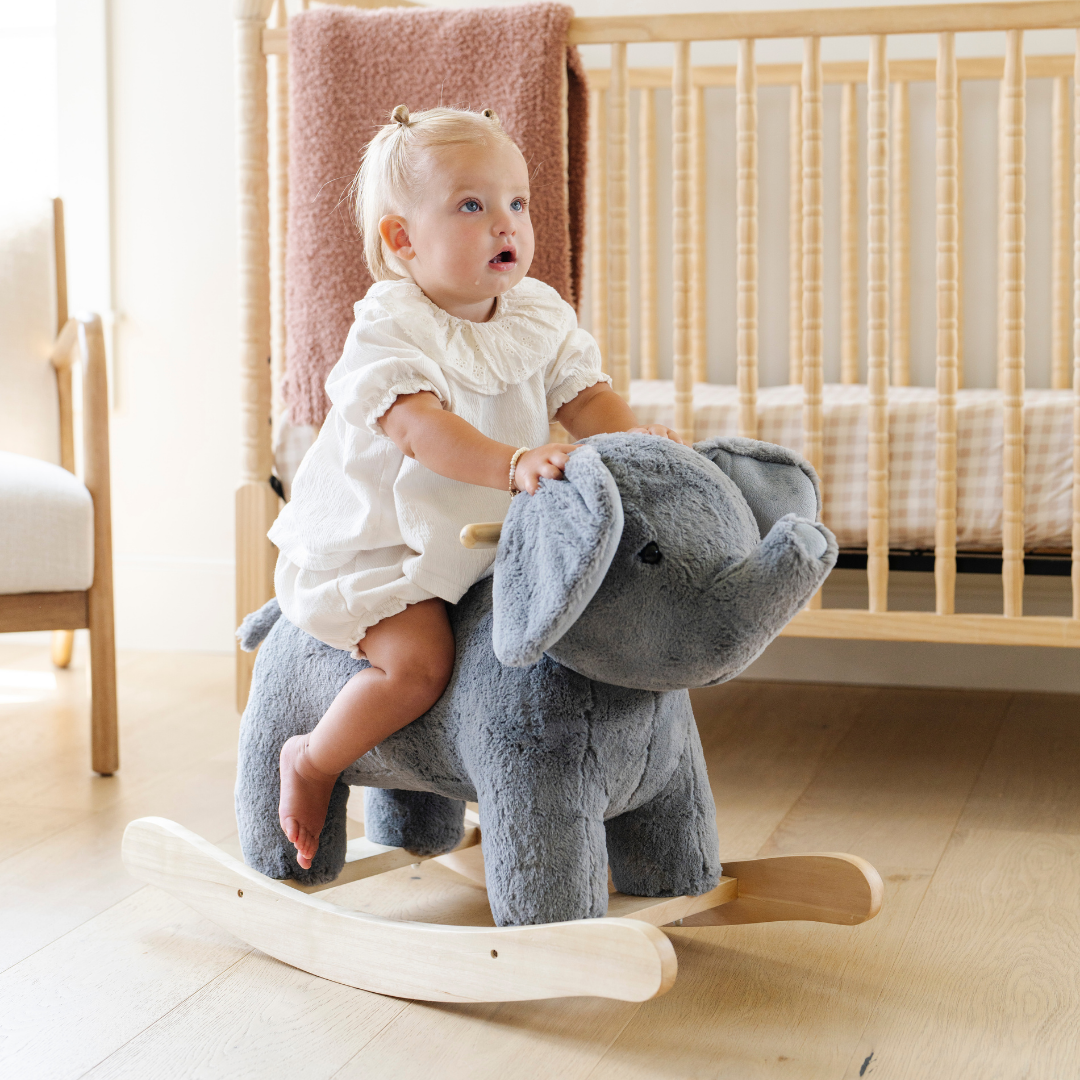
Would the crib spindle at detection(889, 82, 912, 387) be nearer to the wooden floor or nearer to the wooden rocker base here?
the wooden floor

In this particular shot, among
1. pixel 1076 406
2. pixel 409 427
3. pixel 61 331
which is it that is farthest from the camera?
pixel 61 331

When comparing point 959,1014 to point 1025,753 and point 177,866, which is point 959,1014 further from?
point 1025,753

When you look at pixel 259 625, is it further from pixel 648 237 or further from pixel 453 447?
pixel 648 237

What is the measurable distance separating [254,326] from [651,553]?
3.02ft

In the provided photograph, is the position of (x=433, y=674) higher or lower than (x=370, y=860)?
higher

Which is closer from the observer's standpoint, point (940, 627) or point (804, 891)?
point (804, 891)

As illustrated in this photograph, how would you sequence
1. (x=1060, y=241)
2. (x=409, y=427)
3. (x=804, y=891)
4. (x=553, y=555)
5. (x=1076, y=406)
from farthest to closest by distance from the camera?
(x=1060, y=241) → (x=1076, y=406) → (x=804, y=891) → (x=409, y=427) → (x=553, y=555)

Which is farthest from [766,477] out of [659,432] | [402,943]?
[402,943]

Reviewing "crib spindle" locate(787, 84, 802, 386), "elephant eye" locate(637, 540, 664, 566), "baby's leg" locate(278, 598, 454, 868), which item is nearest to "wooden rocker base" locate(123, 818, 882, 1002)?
"baby's leg" locate(278, 598, 454, 868)

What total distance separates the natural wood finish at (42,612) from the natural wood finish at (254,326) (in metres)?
0.21

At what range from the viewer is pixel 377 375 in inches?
34.6

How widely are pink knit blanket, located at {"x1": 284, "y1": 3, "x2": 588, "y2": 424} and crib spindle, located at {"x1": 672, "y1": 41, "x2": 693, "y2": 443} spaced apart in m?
0.12

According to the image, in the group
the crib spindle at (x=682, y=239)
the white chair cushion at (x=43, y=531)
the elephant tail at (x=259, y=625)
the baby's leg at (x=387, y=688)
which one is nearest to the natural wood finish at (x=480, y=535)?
the baby's leg at (x=387, y=688)

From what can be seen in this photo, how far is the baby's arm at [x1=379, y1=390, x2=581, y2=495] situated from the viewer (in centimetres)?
81
